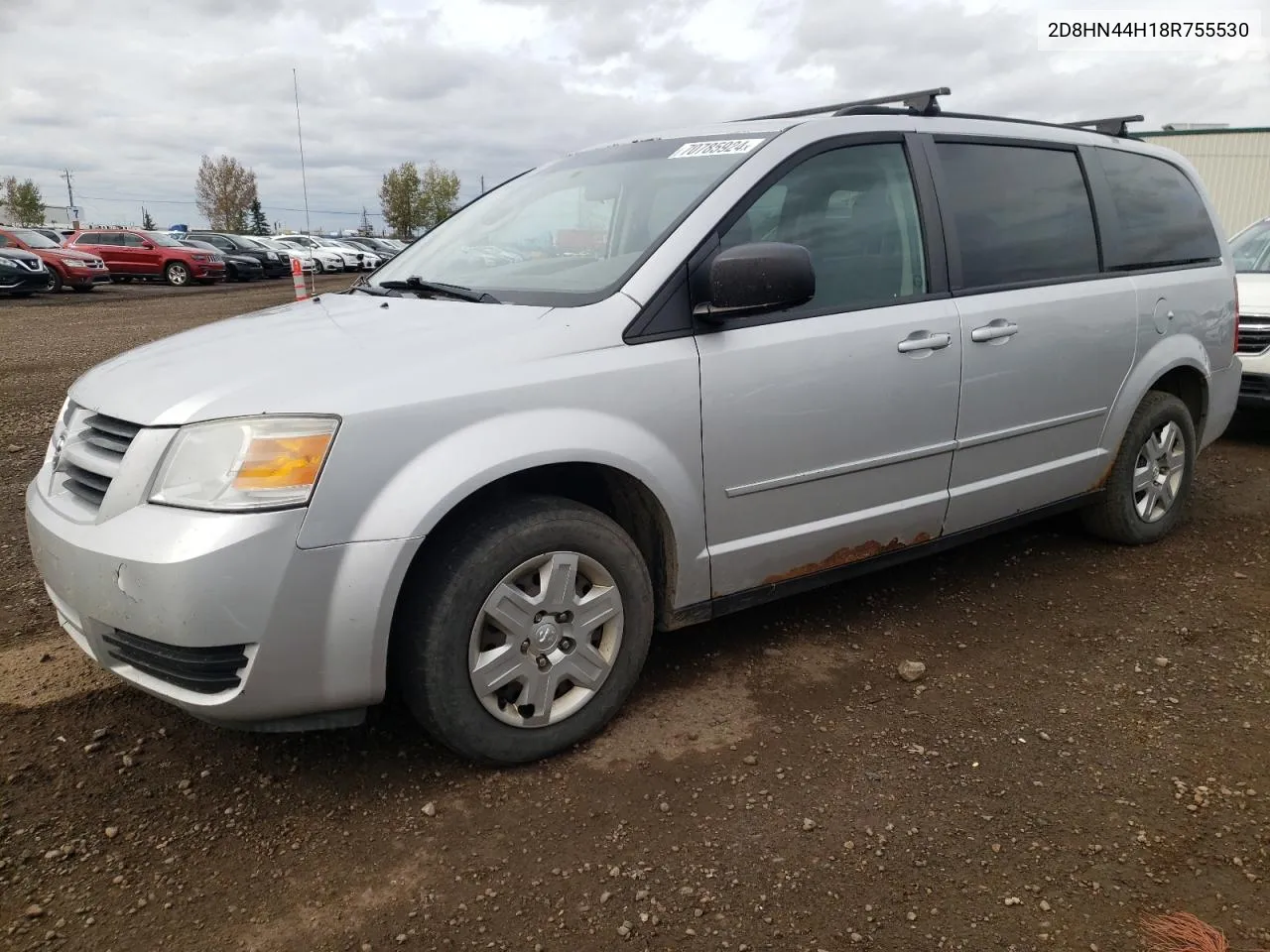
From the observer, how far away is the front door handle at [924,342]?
318 centimetres

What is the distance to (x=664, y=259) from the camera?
2.78 m

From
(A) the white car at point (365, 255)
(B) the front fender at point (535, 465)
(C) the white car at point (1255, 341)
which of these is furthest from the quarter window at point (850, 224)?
(A) the white car at point (365, 255)

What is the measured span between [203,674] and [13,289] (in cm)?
2124

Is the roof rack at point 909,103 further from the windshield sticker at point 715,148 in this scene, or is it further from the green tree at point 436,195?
the green tree at point 436,195

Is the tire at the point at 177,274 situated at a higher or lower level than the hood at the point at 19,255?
lower

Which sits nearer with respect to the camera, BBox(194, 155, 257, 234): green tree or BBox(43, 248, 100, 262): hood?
BBox(43, 248, 100, 262): hood

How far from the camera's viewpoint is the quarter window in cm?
303

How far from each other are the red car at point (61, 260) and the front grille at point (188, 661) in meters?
21.6

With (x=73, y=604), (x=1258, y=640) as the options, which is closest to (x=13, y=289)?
(x=73, y=604)

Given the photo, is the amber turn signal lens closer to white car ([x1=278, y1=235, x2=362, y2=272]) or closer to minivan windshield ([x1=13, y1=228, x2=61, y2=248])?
minivan windshield ([x1=13, y1=228, x2=61, y2=248])

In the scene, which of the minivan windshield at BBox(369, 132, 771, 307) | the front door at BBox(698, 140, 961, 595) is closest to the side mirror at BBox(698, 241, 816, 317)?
the front door at BBox(698, 140, 961, 595)

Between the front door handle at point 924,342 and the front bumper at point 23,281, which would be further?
the front bumper at point 23,281

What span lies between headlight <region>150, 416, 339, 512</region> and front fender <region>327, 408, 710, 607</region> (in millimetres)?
176

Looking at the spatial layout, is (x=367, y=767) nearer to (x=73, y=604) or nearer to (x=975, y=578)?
(x=73, y=604)
